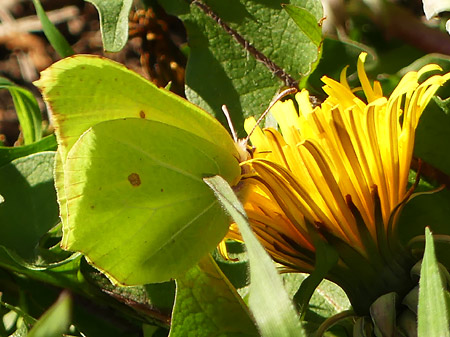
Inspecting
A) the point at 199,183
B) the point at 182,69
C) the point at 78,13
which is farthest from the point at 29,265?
the point at 78,13

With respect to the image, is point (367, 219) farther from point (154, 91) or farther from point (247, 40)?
point (247, 40)

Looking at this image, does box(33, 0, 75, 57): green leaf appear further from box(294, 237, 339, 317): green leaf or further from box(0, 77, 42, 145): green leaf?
box(294, 237, 339, 317): green leaf

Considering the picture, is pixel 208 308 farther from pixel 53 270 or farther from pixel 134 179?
pixel 53 270

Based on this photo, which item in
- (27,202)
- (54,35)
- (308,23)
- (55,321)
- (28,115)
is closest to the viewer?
(55,321)

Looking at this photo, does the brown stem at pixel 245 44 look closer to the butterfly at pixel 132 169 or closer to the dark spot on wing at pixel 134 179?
the butterfly at pixel 132 169

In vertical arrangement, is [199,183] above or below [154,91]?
below

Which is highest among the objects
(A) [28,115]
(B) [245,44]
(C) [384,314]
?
(B) [245,44]

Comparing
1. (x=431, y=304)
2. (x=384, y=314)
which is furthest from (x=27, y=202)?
(x=431, y=304)
